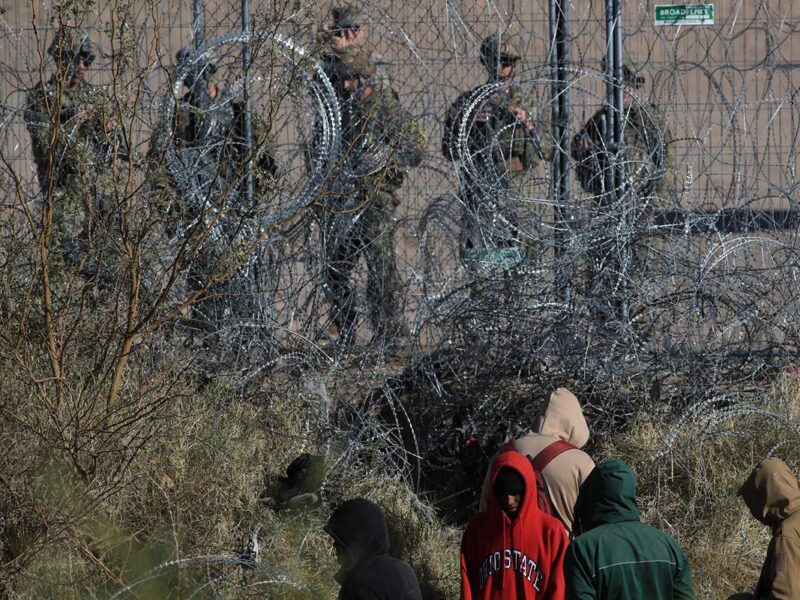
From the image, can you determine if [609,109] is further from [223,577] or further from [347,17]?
[223,577]

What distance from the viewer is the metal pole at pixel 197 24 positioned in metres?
6.99

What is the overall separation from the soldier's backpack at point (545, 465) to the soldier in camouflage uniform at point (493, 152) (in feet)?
6.70

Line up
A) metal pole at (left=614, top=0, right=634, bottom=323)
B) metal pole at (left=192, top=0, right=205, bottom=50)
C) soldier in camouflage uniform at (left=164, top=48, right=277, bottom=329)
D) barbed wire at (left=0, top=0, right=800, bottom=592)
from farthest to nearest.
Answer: metal pole at (left=192, top=0, right=205, bottom=50), metal pole at (left=614, top=0, right=634, bottom=323), soldier in camouflage uniform at (left=164, top=48, right=277, bottom=329), barbed wire at (left=0, top=0, right=800, bottom=592)

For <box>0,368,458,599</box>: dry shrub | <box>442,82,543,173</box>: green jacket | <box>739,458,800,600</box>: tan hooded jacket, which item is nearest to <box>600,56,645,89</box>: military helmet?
<box>442,82,543,173</box>: green jacket

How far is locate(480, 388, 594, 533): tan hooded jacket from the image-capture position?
4441 millimetres

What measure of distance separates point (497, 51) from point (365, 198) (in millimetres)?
1345

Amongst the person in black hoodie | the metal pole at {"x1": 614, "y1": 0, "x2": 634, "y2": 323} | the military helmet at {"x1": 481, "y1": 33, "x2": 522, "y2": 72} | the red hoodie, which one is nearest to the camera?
the person in black hoodie

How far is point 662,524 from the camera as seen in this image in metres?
5.37

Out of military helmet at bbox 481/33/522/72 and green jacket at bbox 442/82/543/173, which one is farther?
military helmet at bbox 481/33/522/72

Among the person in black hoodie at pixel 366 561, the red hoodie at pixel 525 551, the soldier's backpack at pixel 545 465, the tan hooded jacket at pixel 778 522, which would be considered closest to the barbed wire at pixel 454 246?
the soldier's backpack at pixel 545 465

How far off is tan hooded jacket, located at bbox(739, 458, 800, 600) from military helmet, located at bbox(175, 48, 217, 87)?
4192 millimetres

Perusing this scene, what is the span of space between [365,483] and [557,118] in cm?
→ 296

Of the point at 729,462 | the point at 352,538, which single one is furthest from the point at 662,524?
the point at 352,538

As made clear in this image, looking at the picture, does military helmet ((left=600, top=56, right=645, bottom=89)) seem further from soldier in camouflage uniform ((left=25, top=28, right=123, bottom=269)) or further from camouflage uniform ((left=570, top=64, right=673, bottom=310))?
soldier in camouflage uniform ((left=25, top=28, right=123, bottom=269))
